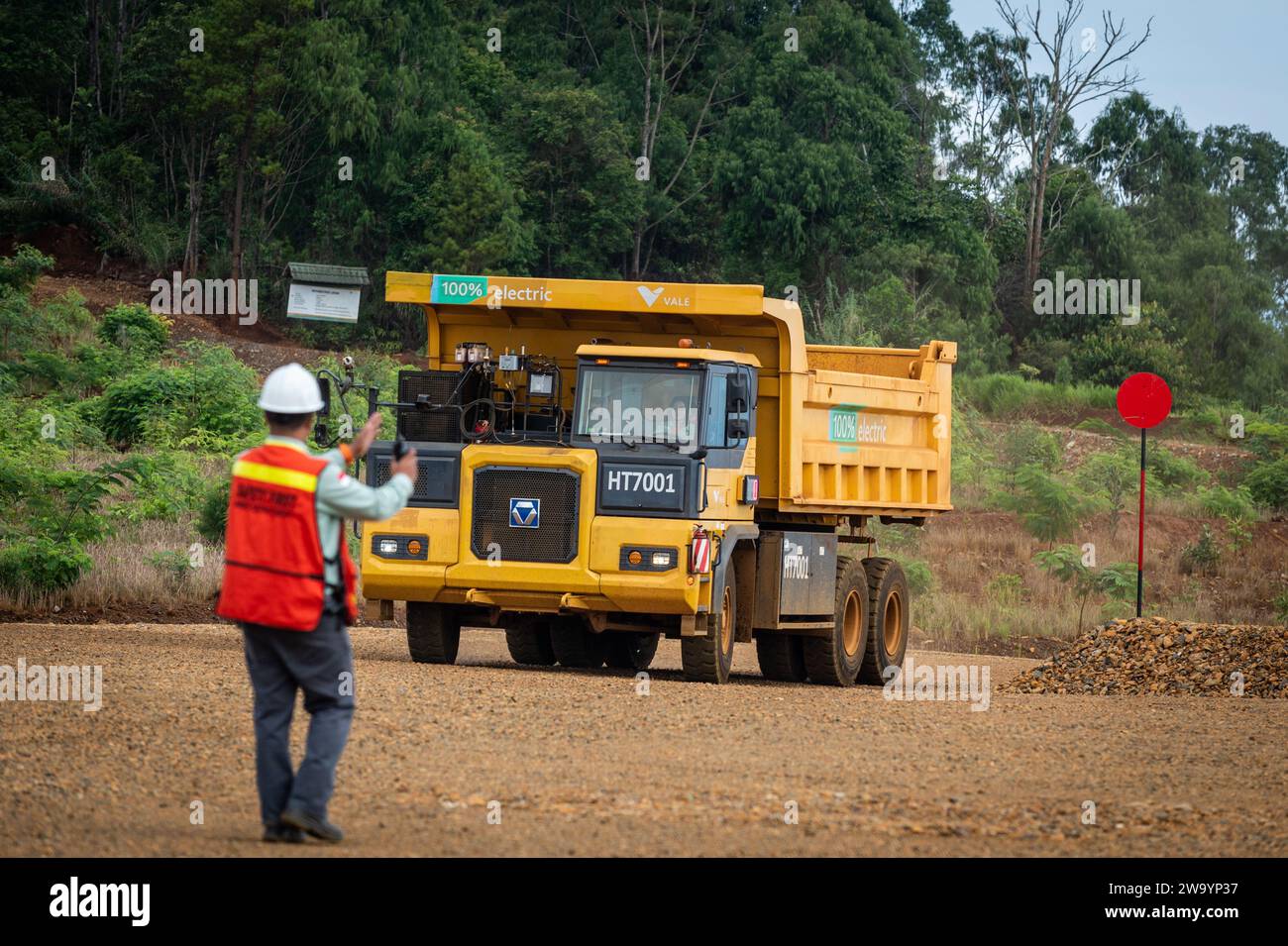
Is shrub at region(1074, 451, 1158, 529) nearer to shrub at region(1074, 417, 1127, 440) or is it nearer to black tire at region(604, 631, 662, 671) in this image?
shrub at region(1074, 417, 1127, 440)

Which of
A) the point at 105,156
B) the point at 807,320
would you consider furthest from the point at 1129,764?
the point at 105,156

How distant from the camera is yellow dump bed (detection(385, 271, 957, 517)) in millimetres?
17062

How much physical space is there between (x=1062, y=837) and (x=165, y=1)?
46772mm

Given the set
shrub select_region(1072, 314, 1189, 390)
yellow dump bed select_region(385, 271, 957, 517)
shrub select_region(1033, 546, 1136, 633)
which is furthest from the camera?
shrub select_region(1072, 314, 1189, 390)

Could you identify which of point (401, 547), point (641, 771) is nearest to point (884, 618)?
point (401, 547)

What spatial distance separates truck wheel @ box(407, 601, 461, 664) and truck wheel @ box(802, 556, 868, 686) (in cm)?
380

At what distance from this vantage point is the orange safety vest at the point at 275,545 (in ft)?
26.4

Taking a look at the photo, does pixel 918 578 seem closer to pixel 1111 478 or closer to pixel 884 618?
pixel 884 618

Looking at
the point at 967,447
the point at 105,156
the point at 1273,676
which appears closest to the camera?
the point at 1273,676

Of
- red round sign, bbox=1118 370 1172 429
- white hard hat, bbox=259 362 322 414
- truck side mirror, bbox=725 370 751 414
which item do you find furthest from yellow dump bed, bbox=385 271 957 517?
white hard hat, bbox=259 362 322 414

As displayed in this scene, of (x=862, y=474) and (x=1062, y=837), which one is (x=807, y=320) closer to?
(x=862, y=474)

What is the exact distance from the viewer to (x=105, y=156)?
166ft

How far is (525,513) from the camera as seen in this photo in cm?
1595

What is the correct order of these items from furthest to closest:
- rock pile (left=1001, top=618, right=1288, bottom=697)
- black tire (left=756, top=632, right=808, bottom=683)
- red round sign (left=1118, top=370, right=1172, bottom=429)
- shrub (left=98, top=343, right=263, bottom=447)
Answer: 1. shrub (left=98, top=343, right=263, bottom=447)
2. red round sign (left=1118, top=370, right=1172, bottom=429)
3. black tire (left=756, top=632, right=808, bottom=683)
4. rock pile (left=1001, top=618, right=1288, bottom=697)
